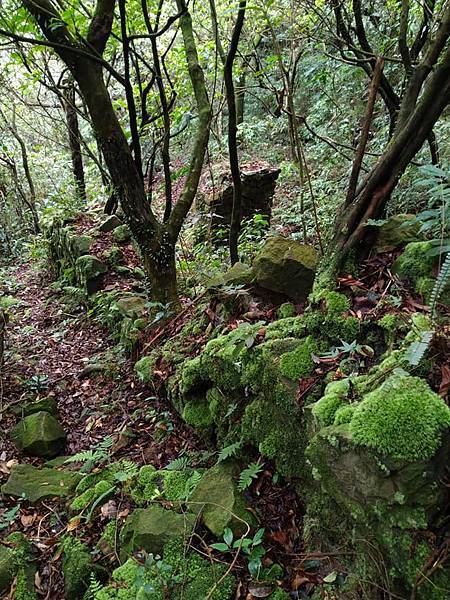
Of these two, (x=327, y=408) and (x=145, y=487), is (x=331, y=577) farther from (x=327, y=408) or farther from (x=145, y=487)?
(x=145, y=487)

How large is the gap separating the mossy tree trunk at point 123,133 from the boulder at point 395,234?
9.76ft

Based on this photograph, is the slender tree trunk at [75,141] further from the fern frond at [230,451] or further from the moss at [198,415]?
the fern frond at [230,451]

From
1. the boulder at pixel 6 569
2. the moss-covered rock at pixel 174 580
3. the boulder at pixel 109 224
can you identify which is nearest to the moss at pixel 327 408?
the moss-covered rock at pixel 174 580

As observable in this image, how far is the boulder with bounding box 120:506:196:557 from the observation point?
2.68 metres

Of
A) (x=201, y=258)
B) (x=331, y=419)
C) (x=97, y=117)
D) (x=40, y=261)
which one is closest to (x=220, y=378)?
(x=331, y=419)

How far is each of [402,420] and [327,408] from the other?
0.44m

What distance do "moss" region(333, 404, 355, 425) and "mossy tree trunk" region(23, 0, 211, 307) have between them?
3790mm

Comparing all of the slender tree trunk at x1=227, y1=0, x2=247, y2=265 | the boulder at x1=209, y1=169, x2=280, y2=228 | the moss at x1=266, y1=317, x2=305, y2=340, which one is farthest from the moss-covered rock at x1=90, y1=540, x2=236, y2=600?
the boulder at x1=209, y1=169, x2=280, y2=228

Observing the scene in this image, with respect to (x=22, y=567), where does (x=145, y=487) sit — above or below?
above

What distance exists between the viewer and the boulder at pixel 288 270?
3.62 m

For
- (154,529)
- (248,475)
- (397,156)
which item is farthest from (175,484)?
(397,156)

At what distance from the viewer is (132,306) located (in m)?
6.38

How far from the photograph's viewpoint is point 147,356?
4.94 m

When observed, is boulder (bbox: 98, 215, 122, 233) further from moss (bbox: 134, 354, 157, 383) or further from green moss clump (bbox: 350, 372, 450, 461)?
green moss clump (bbox: 350, 372, 450, 461)
